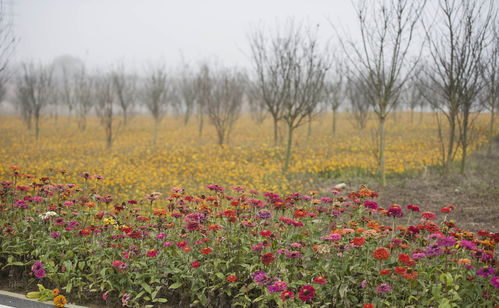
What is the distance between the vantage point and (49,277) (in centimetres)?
382

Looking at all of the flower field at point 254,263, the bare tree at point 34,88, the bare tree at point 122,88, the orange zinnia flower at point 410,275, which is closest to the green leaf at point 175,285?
the flower field at point 254,263

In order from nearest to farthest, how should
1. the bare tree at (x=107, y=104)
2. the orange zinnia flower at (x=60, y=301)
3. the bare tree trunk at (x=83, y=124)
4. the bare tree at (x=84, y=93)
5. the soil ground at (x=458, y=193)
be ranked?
the orange zinnia flower at (x=60, y=301) → the soil ground at (x=458, y=193) → the bare tree at (x=107, y=104) → the bare tree at (x=84, y=93) → the bare tree trunk at (x=83, y=124)

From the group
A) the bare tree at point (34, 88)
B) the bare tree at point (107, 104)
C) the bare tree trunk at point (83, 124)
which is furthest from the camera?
the bare tree trunk at point (83, 124)

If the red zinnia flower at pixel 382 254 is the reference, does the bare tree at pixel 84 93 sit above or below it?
above

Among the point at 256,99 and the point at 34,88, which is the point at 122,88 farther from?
the point at 256,99

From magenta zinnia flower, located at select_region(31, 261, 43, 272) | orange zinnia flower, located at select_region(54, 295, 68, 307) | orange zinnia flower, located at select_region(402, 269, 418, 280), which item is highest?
orange zinnia flower, located at select_region(402, 269, 418, 280)

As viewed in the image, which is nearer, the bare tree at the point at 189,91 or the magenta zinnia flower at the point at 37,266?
the magenta zinnia flower at the point at 37,266

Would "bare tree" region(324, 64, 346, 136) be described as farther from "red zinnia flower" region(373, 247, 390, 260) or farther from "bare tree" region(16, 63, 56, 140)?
"bare tree" region(16, 63, 56, 140)

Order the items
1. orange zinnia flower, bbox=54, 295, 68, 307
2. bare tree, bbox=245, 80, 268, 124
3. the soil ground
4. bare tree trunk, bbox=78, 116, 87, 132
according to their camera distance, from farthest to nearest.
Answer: bare tree trunk, bbox=78, 116, 87, 132 < bare tree, bbox=245, 80, 268, 124 < the soil ground < orange zinnia flower, bbox=54, 295, 68, 307

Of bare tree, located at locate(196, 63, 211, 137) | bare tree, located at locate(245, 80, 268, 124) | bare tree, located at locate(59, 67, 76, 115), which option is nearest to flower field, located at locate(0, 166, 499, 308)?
bare tree, located at locate(245, 80, 268, 124)

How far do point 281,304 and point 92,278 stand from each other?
203 centimetres

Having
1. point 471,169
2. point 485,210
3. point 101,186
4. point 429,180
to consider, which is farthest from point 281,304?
point 471,169

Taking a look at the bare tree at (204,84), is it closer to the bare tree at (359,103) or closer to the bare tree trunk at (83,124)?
the bare tree at (359,103)

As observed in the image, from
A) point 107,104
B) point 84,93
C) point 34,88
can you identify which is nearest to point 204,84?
point 107,104
